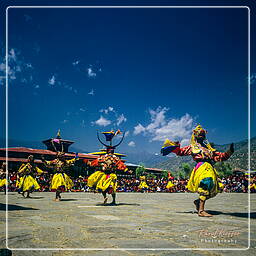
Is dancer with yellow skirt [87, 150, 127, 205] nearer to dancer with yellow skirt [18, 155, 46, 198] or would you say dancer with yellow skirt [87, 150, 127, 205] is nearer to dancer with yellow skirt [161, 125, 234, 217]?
dancer with yellow skirt [161, 125, 234, 217]

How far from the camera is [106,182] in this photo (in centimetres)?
895

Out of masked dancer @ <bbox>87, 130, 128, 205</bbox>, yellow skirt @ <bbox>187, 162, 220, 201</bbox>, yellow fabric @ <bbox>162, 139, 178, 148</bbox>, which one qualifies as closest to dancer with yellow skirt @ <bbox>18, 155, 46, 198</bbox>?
masked dancer @ <bbox>87, 130, 128, 205</bbox>

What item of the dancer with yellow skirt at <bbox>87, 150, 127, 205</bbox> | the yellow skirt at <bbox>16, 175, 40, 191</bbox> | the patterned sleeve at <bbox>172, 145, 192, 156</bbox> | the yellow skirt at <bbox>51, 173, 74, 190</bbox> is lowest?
the yellow skirt at <bbox>16, 175, 40, 191</bbox>

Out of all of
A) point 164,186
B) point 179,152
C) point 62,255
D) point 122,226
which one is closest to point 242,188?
point 164,186

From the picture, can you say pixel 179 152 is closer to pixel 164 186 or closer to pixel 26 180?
pixel 26 180

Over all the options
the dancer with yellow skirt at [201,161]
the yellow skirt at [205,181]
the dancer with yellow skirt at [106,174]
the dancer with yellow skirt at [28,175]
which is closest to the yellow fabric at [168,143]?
the dancer with yellow skirt at [201,161]

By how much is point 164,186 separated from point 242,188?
28.5ft

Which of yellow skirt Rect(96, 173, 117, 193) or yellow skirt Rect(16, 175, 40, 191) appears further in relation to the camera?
yellow skirt Rect(16, 175, 40, 191)

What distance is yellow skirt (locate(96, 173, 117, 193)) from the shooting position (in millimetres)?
8914

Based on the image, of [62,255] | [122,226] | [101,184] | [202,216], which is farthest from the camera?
[101,184]

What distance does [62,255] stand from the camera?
9.43 feet

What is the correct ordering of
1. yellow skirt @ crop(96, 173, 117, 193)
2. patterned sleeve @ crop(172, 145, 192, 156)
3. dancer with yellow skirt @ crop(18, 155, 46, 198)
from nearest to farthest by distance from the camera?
patterned sleeve @ crop(172, 145, 192, 156) < yellow skirt @ crop(96, 173, 117, 193) < dancer with yellow skirt @ crop(18, 155, 46, 198)

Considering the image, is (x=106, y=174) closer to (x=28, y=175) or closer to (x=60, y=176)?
(x=60, y=176)

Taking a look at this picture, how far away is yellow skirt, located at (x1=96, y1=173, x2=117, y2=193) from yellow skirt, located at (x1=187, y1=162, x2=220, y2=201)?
3219 millimetres
